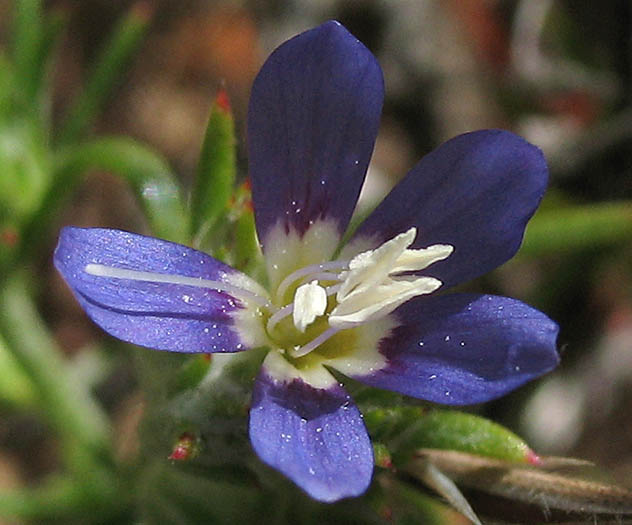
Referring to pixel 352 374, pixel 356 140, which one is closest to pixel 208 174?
pixel 356 140

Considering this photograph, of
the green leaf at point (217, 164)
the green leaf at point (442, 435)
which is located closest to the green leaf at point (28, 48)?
the green leaf at point (217, 164)

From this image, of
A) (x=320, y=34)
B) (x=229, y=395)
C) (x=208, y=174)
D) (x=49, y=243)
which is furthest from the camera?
(x=49, y=243)

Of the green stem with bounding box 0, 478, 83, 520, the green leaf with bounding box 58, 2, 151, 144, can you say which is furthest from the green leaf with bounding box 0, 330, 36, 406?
the green leaf with bounding box 58, 2, 151, 144

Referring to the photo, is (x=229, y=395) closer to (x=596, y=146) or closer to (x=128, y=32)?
(x=128, y=32)

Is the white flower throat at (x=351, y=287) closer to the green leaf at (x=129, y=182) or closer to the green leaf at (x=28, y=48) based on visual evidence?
the green leaf at (x=129, y=182)

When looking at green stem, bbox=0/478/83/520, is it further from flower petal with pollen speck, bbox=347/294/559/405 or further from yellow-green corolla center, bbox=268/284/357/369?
flower petal with pollen speck, bbox=347/294/559/405

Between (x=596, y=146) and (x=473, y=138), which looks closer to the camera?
(x=473, y=138)
